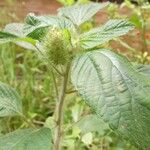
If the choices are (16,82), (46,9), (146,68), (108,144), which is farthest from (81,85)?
(46,9)

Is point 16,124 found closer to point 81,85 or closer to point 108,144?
point 108,144

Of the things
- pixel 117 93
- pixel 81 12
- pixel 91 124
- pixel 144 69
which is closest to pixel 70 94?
pixel 91 124

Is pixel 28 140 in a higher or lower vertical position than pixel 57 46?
lower

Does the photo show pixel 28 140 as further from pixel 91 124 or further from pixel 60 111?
pixel 91 124

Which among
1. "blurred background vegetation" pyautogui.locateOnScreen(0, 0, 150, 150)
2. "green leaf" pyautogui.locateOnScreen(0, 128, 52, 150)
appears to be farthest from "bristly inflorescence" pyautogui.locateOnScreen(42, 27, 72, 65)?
"blurred background vegetation" pyautogui.locateOnScreen(0, 0, 150, 150)

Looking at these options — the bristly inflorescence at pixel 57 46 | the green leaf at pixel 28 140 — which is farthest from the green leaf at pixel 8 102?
the bristly inflorescence at pixel 57 46

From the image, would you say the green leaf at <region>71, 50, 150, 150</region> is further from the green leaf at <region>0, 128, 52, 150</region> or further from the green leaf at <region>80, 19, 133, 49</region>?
the green leaf at <region>0, 128, 52, 150</region>

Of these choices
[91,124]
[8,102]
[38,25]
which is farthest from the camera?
[91,124]
